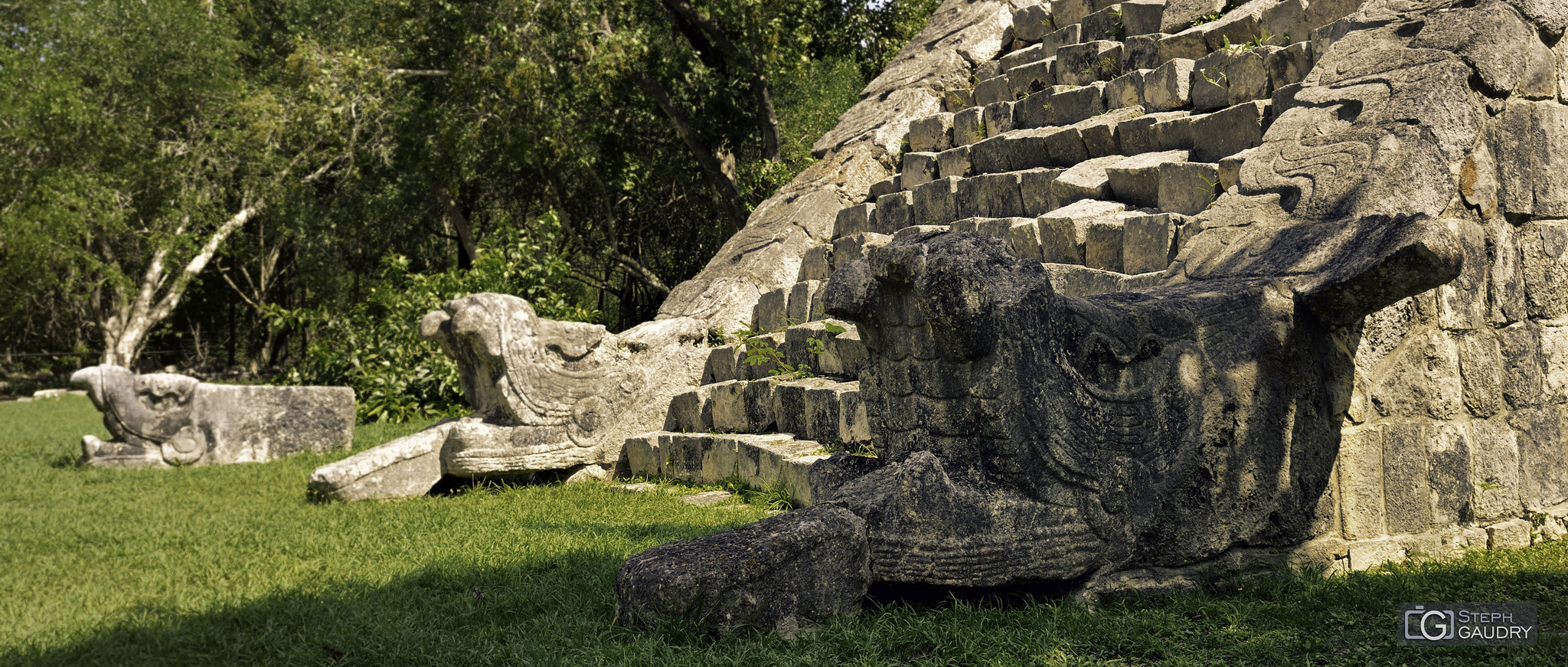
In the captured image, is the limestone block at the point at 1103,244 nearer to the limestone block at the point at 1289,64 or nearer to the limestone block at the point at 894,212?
the limestone block at the point at 1289,64

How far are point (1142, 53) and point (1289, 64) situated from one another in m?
1.51

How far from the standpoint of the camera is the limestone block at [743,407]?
6.14m

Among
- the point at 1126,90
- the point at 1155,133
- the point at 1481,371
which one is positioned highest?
the point at 1126,90

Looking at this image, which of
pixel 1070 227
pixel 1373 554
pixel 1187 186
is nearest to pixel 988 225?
pixel 1070 227

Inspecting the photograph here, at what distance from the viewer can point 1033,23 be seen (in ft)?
29.0

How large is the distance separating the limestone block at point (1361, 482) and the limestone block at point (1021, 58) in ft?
15.5

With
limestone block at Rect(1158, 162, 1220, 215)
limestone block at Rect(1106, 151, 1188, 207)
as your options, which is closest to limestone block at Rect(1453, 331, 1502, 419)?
limestone block at Rect(1158, 162, 1220, 215)

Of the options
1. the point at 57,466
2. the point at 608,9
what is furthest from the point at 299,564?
the point at 608,9

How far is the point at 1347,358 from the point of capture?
12.1 feet

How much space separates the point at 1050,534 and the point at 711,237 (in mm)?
13570

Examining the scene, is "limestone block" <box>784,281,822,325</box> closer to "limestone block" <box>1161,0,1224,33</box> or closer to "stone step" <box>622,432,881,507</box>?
"stone step" <box>622,432,881,507</box>

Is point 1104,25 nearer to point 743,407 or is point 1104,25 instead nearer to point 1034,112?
point 1034,112

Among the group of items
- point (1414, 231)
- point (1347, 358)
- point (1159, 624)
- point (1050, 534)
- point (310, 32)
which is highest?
point (310, 32)

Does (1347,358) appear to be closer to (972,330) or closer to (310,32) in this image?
(972,330)
